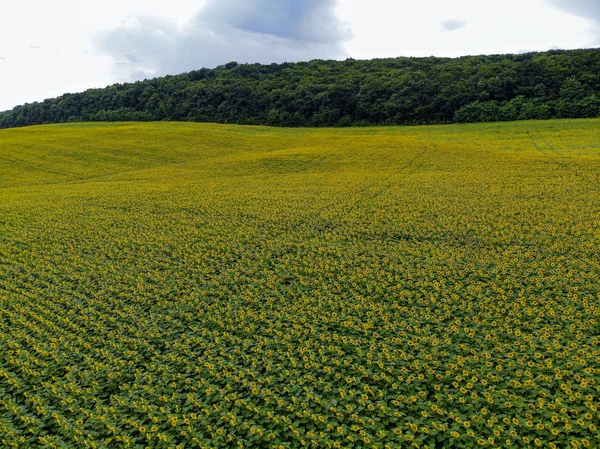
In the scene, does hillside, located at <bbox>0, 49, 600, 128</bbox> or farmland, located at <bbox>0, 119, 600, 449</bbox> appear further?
hillside, located at <bbox>0, 49, 600, 128</bbox>

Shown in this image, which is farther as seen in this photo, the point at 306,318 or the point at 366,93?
the point at 366,93

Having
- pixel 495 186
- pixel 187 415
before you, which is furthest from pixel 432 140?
pixel 187 415

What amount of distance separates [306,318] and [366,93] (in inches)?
2389

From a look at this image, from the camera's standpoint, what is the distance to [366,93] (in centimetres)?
6494

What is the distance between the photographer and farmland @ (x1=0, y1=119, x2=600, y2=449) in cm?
696

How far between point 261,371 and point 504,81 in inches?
2469

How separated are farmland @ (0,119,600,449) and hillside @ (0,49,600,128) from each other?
38.6 m

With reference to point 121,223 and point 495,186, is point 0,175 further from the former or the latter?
point 495,186

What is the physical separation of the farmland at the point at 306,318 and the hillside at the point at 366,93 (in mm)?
38633

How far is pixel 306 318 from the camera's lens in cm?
1014

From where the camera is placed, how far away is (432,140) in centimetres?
4344

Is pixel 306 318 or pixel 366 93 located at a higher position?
pixel 366 93

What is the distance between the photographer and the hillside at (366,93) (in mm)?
55219

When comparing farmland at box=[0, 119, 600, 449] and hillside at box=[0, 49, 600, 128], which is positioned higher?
hillside at box=[0, 49, 600, 128]
